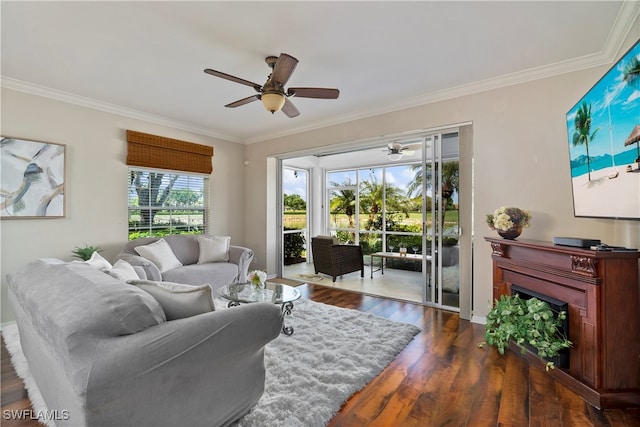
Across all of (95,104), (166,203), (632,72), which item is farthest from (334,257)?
(632,72)

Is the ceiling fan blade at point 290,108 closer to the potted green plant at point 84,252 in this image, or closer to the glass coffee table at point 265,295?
the glass coffee table at point 265,295

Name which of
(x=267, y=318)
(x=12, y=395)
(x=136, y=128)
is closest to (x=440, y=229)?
(x=267, y=318)

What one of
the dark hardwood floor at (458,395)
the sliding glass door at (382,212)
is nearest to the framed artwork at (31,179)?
the dark hardwood floor at (458,395)

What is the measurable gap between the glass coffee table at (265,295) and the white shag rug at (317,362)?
296mm

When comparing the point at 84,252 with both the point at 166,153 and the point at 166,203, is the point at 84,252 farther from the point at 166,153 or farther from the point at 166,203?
the point at 166,153

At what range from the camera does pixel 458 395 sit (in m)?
2.02

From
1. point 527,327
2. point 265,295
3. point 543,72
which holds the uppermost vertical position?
point 543,72

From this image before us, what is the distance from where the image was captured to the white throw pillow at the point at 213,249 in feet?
14.2

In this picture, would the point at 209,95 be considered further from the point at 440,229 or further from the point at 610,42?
the point at 610,42

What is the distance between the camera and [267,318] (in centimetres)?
166

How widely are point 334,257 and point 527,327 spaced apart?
325cm

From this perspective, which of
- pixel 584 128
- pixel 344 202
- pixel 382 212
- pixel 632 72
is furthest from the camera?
pixel 344 202

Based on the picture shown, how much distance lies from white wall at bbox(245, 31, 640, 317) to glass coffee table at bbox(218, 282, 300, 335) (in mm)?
2135

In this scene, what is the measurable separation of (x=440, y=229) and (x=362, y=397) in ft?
7.98
